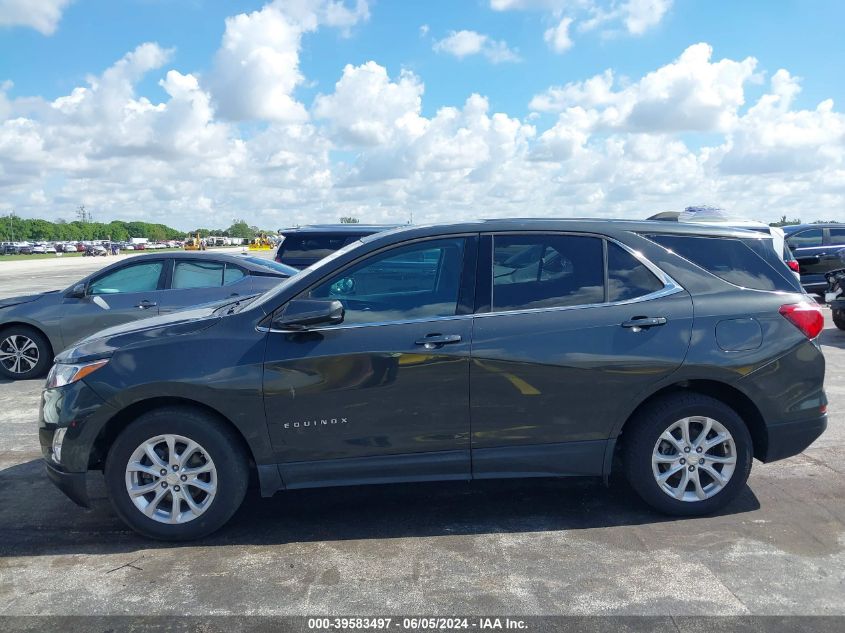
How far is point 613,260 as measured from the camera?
167 inches

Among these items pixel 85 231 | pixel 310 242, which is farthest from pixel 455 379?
pixel 85 231

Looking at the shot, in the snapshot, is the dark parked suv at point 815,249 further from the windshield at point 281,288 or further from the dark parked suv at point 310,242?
the windshield at point 281,288

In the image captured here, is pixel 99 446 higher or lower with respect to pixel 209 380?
lower

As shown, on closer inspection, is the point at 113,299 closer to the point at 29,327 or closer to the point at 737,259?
the point at 29,327

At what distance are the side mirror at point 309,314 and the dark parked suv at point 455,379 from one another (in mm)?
16

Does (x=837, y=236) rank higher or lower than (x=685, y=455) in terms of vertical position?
higher

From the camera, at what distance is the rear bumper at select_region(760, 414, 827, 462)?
13.8 feet

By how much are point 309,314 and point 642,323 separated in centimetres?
192

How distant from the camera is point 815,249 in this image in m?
15.6

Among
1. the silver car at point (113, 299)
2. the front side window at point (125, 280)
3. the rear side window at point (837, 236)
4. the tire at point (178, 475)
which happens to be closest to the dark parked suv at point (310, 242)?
the silver car at point (113, 299)

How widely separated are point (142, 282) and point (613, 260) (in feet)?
20.5

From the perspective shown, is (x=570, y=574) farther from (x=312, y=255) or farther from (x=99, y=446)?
(x=312, y=255)

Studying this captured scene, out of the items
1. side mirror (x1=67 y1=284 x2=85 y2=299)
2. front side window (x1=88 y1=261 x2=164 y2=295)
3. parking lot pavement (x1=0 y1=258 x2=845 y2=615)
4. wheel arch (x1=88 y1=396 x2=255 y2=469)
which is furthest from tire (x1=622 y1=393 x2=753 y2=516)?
side mirror (x1=67 y1=284 x2=85 y2=299)

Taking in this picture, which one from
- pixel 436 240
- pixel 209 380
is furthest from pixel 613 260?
pixel 209 380
